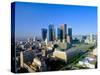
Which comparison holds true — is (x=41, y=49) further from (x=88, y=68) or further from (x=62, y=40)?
(x=88, y=68)

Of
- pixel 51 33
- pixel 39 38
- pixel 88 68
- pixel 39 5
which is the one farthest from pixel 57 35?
pixel 88 68

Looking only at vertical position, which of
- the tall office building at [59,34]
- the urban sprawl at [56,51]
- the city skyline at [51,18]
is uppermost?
the city skyline at [51,18]

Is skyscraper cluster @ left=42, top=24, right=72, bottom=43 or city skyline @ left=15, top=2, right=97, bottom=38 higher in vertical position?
city skyline @ left=15, top=2, right=97, bottom=38

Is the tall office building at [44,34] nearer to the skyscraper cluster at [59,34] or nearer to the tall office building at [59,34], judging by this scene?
the skyscraper cluster at [59,34]

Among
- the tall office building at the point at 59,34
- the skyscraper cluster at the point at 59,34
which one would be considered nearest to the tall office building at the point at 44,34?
the skyscraper cluster at the point at 59,34

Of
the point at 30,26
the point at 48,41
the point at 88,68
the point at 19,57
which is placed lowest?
the point at 88,68

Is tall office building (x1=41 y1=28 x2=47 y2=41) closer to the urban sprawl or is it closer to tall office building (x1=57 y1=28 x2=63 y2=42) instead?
the urban sprawl

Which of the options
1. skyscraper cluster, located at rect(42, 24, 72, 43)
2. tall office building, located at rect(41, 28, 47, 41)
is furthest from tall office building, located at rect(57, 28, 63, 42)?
tall office building, located at rect(41, 28, 47, 41)

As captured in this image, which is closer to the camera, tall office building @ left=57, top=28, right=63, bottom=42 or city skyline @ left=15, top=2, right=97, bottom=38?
city skyline @ left=15, top=2, right=97, bottom=38
